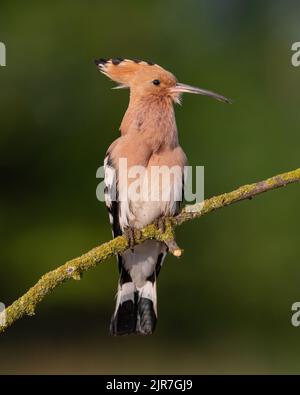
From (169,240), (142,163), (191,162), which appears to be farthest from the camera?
(191,162)

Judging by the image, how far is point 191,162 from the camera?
6461 millimetres

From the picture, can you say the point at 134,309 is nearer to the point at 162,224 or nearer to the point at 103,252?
the point at 162,224

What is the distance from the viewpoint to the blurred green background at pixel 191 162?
256 inches

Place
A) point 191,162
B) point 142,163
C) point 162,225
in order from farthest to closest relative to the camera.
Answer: point 191,162 → point 142,163 → point 162,225

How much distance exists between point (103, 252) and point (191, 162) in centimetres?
422

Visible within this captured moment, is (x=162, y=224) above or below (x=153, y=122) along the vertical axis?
below

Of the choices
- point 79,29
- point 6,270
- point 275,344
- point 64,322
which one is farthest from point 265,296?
point 79,29

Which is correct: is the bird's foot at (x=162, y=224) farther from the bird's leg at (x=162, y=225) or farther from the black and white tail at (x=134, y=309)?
the black and white tail at (x=134, y=309)

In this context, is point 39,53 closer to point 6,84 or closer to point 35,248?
point 6,84

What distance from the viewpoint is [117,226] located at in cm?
301

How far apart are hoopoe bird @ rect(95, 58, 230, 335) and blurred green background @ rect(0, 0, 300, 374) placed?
10.2ft

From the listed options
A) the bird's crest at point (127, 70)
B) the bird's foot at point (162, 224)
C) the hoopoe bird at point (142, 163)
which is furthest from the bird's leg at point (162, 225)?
the bird's crest at point (127, 70)

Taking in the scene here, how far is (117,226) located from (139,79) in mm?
504

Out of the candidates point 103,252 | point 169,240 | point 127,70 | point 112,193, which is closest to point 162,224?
point 169,240
